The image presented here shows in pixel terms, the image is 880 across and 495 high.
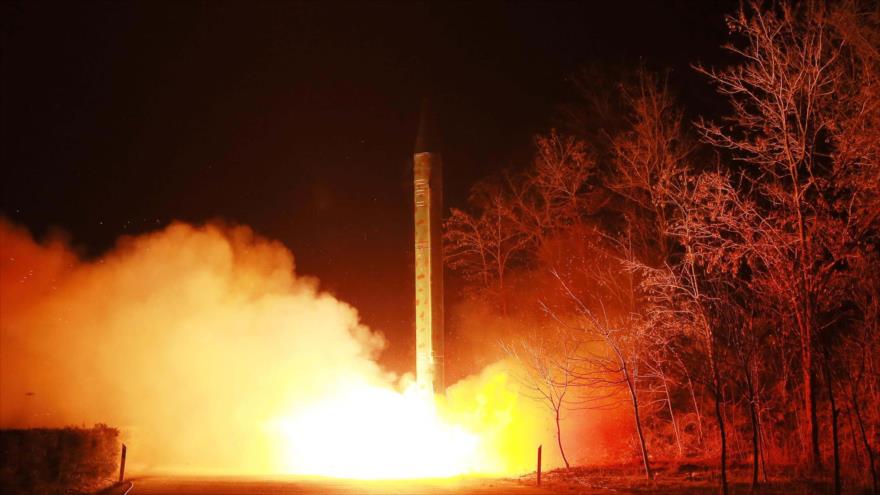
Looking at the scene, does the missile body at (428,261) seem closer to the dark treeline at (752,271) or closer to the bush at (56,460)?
the dark treeline at (752,271)

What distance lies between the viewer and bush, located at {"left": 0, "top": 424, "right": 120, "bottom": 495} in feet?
46.0

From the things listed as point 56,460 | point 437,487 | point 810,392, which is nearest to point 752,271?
point 810,392

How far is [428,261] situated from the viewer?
2381 centimetres

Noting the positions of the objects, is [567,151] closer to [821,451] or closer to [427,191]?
[427,191]

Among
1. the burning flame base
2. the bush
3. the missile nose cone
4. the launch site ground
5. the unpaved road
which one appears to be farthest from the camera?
the missile nose cone

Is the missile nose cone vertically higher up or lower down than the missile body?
higher up

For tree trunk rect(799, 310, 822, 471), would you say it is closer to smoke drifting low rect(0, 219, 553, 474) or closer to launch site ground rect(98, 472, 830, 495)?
launch site ground rect(98, 472, 830, 495)

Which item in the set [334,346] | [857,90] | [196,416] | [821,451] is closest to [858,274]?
[857,90]

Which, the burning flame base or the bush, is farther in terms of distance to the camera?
the burning flame base

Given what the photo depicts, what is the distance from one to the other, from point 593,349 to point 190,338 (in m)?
15.1

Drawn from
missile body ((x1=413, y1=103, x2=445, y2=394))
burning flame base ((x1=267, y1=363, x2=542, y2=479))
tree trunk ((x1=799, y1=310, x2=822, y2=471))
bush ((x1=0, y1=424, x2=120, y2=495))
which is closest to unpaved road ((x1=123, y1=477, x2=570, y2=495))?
bush ((x1=0, y1=424, x2=120, y2=495))

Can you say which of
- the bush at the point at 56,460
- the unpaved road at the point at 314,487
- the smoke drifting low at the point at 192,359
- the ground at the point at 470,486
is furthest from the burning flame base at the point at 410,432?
the bush at the point at 56,460

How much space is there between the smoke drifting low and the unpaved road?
25.1 ft

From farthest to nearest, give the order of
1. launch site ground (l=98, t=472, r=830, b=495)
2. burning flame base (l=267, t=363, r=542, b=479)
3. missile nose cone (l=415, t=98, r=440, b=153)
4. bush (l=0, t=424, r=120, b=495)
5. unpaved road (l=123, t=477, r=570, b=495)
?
missile nose cone (l=415, t=98, r=440, b=153)
burning flame base (l=267, t=363, r=542, b=479)
unpaved road (l=123, t=477, r=570, b=495)
launch site ground (l=98, t=472, r=830, b=495)
bush (l=0, t=424, r=120, b=495)
